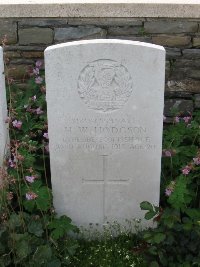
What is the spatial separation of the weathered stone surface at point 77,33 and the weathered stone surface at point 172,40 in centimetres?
41

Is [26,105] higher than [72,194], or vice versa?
[26,105]

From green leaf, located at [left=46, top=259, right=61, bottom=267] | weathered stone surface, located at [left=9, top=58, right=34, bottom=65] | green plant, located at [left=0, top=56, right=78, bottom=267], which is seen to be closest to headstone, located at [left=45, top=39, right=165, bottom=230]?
green plant, located at [left=0, top=56, right=78, bottom=267]

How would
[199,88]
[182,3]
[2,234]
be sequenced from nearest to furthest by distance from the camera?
[2,234] → [182,3] → [199,88]

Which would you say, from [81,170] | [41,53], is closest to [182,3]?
[41,53]

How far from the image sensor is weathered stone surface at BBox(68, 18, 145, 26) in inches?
143

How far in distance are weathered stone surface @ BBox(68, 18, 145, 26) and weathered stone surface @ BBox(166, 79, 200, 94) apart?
0.54m

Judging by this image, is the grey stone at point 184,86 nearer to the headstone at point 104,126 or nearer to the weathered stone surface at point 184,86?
the weathered stone surface at point 184,86

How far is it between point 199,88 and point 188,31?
458mm

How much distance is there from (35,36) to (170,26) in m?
1.03

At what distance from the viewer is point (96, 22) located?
12.1ft

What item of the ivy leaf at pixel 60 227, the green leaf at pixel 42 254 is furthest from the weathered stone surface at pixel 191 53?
the green leaf at pixel 42 254

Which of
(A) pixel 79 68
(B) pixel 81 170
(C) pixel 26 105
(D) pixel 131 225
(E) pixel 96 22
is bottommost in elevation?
(D) pixel 131 225

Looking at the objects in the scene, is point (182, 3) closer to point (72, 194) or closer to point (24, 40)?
point (24, 40)

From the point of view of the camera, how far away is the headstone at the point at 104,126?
9.07 feet
